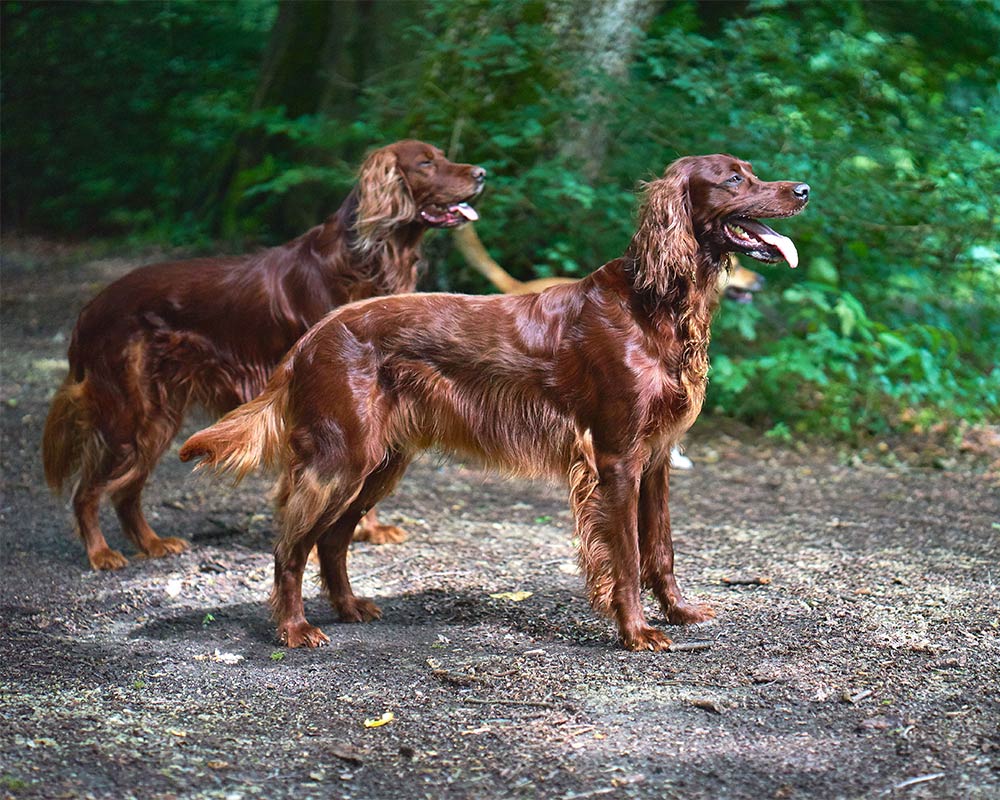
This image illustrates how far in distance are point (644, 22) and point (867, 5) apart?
2.36 m

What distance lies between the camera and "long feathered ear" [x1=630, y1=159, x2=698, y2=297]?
4082 millimetres

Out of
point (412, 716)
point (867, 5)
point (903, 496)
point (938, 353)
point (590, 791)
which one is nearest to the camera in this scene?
point (590, 791)

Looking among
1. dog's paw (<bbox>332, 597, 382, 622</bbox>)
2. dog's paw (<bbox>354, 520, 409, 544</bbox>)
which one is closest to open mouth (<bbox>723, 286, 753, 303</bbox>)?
dog's paw (<bbox>354, 520, 409, 544</bbox>)

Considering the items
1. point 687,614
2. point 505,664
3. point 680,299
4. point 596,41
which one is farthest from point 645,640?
point 596,41

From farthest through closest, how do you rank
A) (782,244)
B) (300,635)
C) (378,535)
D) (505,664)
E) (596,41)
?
(596,41), (378,535), (300,635), (782,244), (505,664)

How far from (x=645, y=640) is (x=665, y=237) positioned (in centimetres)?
140

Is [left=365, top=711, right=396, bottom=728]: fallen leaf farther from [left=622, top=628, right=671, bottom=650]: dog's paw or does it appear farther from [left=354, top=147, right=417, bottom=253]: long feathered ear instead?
[left=354, top=147, right=417, bottom=253]: long feathered ear

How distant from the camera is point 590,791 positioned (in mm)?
3014

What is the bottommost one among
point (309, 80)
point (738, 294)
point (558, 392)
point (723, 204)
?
point (738, 294)

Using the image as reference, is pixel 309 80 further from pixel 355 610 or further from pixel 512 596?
pixel 355 610

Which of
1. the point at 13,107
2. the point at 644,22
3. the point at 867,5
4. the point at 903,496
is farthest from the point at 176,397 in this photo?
the point at 13,107

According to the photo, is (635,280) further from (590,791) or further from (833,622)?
(590,791)

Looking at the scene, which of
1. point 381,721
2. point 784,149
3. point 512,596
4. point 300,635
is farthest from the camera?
point 784,149

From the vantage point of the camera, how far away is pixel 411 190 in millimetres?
5602
